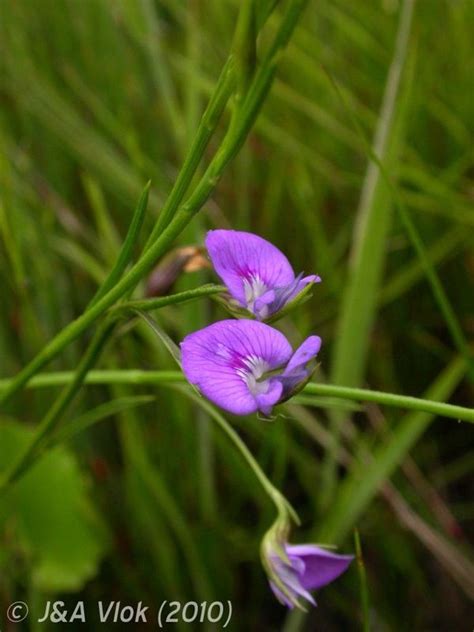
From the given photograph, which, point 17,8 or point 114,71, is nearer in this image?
Answer: point 114,71

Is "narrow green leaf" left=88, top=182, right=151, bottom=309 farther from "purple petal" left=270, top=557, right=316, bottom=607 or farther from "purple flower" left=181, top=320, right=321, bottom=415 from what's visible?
"purple petal" left=270, top=557, right=316, bottom=607

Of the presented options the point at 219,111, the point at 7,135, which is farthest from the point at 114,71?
the point at 219,111

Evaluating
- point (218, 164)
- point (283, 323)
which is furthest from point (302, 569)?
point (283, 323)

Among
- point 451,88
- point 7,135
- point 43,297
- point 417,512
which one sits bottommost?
point 417,512

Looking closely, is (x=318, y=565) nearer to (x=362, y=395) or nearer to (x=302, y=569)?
(x=302, y=569)

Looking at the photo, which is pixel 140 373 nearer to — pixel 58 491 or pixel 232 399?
pixel 232 399
